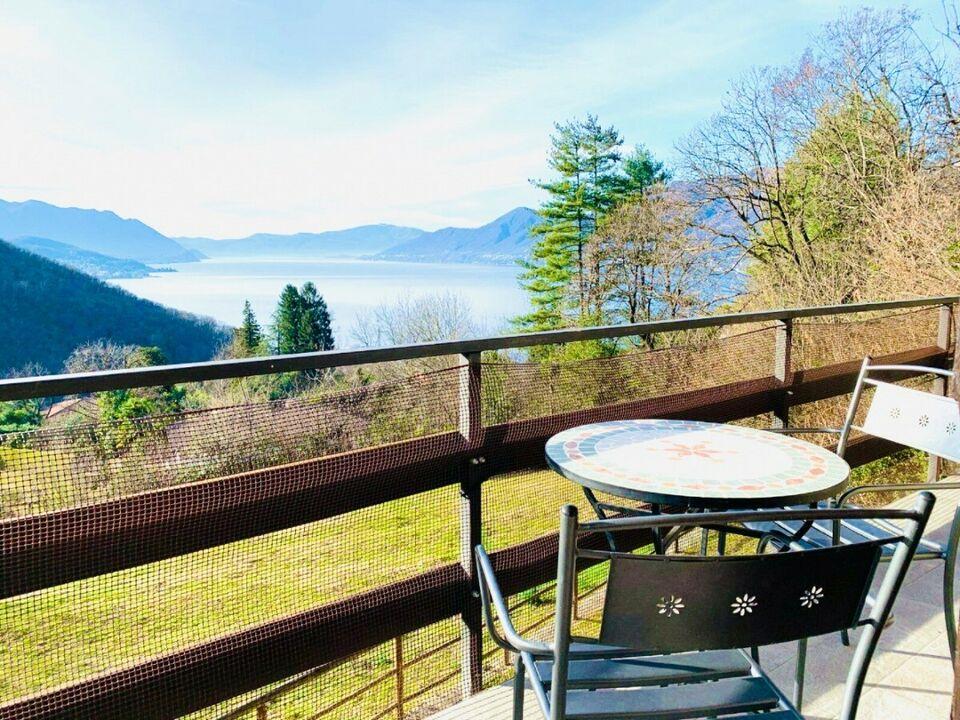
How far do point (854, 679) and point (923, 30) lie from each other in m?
11.5

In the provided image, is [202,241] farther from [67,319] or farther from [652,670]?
[652,670]

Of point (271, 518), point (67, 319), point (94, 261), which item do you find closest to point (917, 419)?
point (271, 518)

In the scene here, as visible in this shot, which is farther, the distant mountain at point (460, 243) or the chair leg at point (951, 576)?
the distant mountain at point (460, 243)

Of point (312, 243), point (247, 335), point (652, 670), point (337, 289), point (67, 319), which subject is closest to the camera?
point (652, 670)

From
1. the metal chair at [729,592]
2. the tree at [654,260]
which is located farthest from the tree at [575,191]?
the metal chair at [729,592]

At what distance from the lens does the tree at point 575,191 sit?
2266 centimetres

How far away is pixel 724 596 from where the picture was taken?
838mm

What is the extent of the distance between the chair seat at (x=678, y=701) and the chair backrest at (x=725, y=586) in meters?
0.19

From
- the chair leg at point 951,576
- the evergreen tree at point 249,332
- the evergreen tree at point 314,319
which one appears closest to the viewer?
the chair leg at point 951,576

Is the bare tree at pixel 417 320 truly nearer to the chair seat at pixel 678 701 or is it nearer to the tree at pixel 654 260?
the tree at pixel 654 260

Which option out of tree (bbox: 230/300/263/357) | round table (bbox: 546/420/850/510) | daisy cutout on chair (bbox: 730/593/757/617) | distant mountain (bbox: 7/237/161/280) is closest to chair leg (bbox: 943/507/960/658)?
round table (bbox: 546/420/850/510)

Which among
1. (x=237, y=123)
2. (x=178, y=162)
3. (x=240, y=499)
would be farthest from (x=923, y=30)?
(x=178, y=162)

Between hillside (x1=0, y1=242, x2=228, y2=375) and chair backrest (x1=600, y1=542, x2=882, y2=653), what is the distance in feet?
98.1

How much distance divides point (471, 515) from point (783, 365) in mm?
1705
